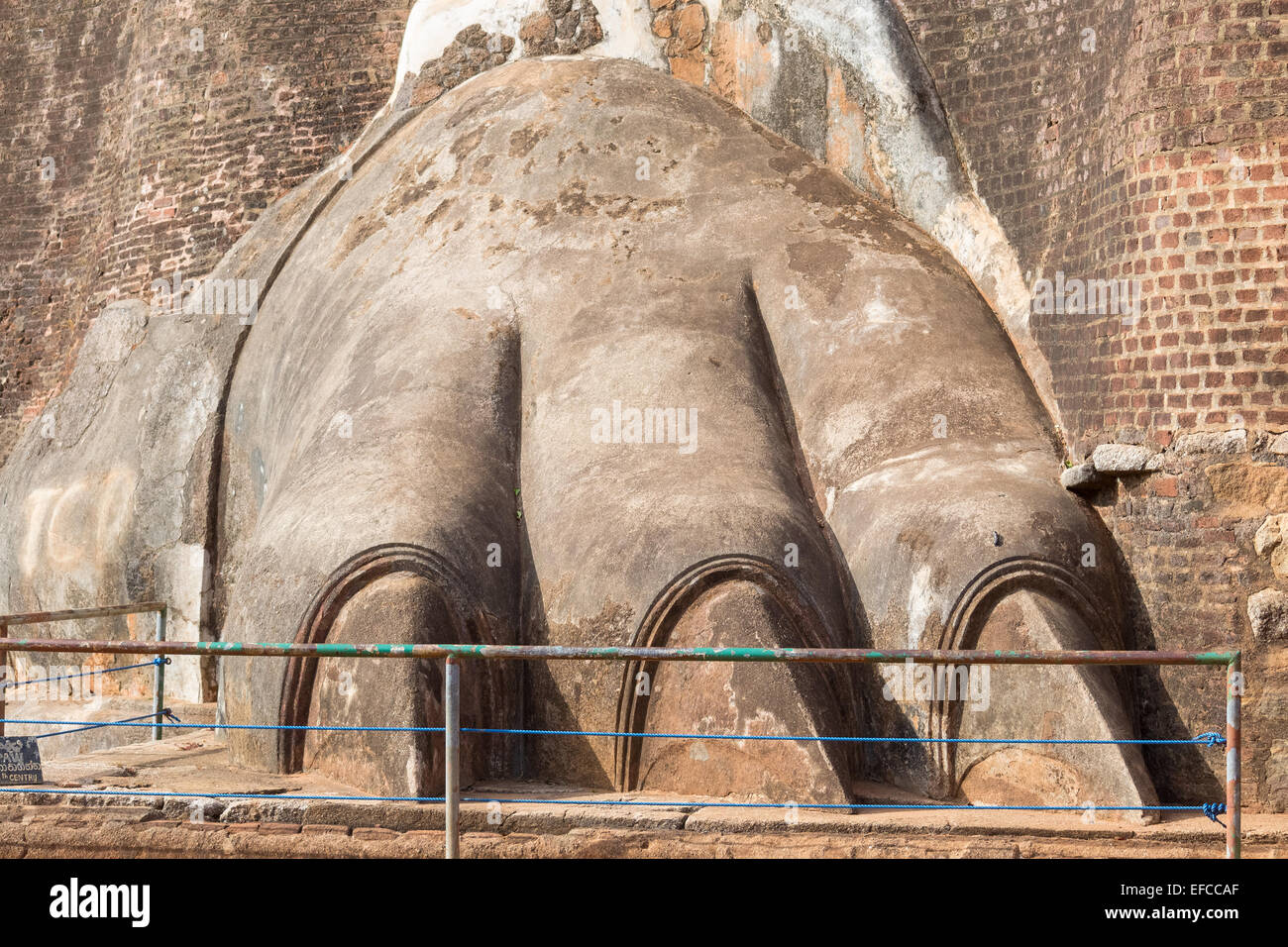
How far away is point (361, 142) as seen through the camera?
1028cm

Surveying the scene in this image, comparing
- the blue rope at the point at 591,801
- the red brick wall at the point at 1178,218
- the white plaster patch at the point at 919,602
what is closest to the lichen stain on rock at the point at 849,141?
the red brick wall at the point at 1178,218

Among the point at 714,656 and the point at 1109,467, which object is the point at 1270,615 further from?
the point at 714,656

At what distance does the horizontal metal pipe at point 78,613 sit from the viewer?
23.0 ft

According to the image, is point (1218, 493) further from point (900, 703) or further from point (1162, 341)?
point (900, 703)

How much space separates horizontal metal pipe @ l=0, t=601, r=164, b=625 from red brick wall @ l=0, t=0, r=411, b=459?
423 centimetres

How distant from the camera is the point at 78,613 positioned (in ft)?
24.8

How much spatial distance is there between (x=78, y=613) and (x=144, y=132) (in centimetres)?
649

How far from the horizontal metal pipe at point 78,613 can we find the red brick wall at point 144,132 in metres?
4.23

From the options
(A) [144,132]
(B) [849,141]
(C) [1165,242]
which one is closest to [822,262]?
(B) [849,141]

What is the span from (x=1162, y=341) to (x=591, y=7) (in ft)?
15.7

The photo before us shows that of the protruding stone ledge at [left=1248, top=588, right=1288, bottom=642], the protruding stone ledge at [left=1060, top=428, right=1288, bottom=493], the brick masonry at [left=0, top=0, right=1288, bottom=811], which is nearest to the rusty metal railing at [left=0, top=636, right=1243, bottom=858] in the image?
the protruding stone ledge at [left=1248, top=588, right=1288, bottom=642]

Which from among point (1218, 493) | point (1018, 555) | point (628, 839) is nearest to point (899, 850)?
point (628, 839)

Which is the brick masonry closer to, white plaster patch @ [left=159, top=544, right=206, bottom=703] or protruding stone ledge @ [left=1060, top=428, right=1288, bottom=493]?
protruding stone ledge @ [left=1060, top=428, right=1288, bottom=493]

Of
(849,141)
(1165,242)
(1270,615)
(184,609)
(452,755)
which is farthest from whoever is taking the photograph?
(184,609)
